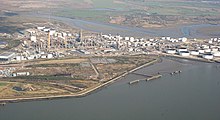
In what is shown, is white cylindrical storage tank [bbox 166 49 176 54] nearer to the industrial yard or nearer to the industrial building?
the industrial yard

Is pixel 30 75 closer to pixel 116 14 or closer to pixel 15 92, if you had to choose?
pixel 15 92

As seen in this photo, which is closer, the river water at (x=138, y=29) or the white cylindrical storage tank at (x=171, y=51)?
the white cylindrical storage tank at (x=171, y=51)

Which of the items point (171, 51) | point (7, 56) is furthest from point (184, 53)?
point (7, 56)

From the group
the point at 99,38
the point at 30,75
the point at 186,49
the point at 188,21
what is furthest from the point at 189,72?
the point at 188,21

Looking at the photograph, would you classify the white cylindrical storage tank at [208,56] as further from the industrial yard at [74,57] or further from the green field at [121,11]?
the green field at [121,11]

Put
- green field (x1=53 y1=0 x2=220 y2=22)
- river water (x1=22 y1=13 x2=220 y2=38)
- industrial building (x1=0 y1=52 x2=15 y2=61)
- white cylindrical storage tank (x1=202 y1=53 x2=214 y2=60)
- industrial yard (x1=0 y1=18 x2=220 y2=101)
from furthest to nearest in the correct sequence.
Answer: green field (x1=53 y1=0 x2=220 y2=22) → river water (x1=22 y1=13 x2=220 y2=38) → white cylindrical storage tank (x1=202 y1=53 x2=214 y2=60) → industrial building (x1=0 y1=52 x2=15 y2=61) → industrial yard (x1=0 y1=18 x2=220 y2=101)

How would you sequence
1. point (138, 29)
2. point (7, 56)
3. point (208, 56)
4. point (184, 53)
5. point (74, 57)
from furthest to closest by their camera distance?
point (138, 29) < point (184, 53) < point (208, 56) < point (74, 57) < point (7, 56)

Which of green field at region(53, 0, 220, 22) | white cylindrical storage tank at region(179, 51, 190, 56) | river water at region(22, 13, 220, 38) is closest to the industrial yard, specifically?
white cylindrical storage tank at region(179, 51, 190, 56)

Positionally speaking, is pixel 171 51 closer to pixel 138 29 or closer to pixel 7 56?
pixel 7 56

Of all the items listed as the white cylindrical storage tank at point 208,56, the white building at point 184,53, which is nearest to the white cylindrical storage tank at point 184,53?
the white building at point 184,53

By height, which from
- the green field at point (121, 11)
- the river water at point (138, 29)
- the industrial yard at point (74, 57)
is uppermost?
the green field at point (121, 11)

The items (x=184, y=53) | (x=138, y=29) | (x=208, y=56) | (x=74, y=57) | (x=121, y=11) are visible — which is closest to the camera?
(x=74, y=57)

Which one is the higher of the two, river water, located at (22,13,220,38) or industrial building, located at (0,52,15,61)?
river water, located at (22,13,220,38)
